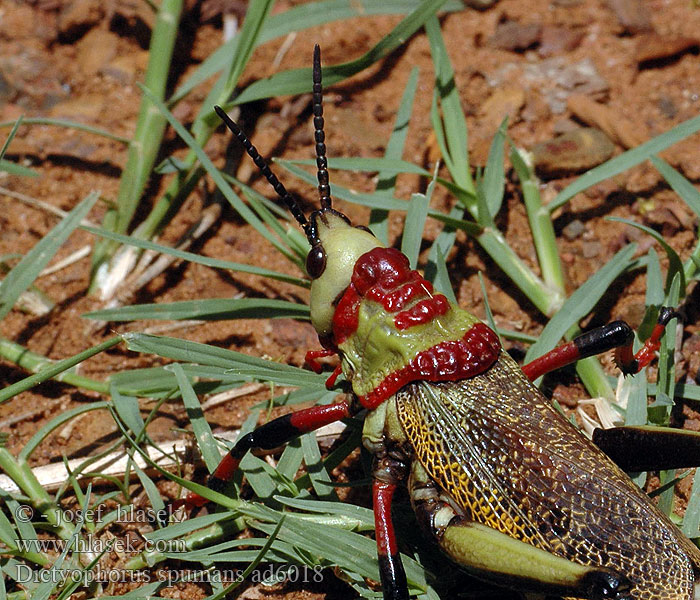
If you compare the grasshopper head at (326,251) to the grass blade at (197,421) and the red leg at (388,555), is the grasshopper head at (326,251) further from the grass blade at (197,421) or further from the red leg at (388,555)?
the red leg at (388,555)

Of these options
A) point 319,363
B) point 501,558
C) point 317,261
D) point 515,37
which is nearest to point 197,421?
point 319,363

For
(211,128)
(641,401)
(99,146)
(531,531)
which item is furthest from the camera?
(99,146)

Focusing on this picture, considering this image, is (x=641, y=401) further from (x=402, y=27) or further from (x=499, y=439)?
(x=402, y=27)

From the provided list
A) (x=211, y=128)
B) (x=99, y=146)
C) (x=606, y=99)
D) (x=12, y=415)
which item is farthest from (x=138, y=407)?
(x=606, y=99)

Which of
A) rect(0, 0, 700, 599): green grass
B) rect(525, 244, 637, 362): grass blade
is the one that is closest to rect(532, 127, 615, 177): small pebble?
rect(0, 0, 700, 599): green grass

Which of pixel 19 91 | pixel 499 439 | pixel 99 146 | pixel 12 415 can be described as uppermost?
pixel 19 91

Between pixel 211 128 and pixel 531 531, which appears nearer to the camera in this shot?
pixel 531 531

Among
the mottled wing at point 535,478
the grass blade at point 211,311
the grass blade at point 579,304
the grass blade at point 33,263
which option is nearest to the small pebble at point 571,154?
the grass blade at point 579,304
